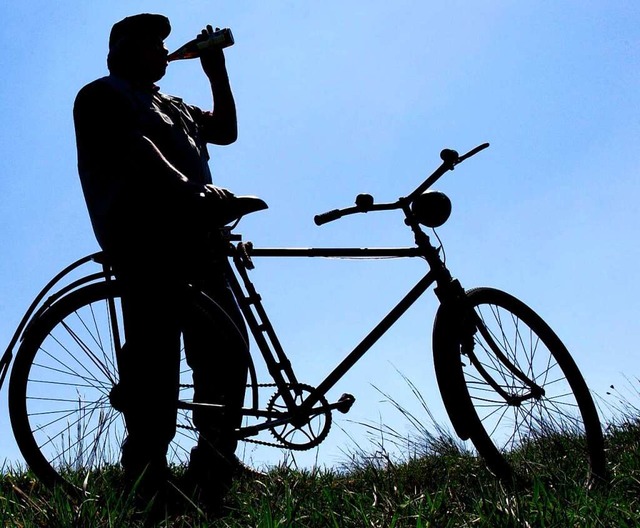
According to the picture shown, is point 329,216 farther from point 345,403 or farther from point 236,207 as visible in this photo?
point 345,403

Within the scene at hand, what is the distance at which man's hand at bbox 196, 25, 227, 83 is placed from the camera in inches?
159

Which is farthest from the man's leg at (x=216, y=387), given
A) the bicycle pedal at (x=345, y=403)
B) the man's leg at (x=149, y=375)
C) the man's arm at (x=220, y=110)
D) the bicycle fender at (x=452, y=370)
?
the man's arm at (x=220, y=110)

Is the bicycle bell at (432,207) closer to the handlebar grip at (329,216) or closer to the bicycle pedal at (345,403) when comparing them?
the handlebar grip at (329,216)

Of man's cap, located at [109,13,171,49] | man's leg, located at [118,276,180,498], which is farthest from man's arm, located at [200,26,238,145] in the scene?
man's leg, located at [118,276,180,498]

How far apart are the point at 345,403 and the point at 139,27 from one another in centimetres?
200

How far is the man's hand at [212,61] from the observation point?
13.2 feet

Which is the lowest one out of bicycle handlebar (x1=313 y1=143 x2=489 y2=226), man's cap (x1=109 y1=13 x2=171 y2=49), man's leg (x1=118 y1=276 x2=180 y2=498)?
man's leg (x1=118 y1=276 x2=180 y2=498)

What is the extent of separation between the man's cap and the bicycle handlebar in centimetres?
118

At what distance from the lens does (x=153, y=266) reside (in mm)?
3451

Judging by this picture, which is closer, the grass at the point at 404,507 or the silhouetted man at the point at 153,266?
the grass at the point at 404,507

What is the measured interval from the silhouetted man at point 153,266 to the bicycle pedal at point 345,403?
0.44 m

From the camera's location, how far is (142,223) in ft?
11.3

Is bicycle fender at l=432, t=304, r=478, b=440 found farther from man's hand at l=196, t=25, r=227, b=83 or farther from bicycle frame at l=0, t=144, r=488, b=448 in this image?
man's hand at l=196, t=25, r=227, b=83

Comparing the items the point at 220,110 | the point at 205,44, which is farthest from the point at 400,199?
the point at 205,44
